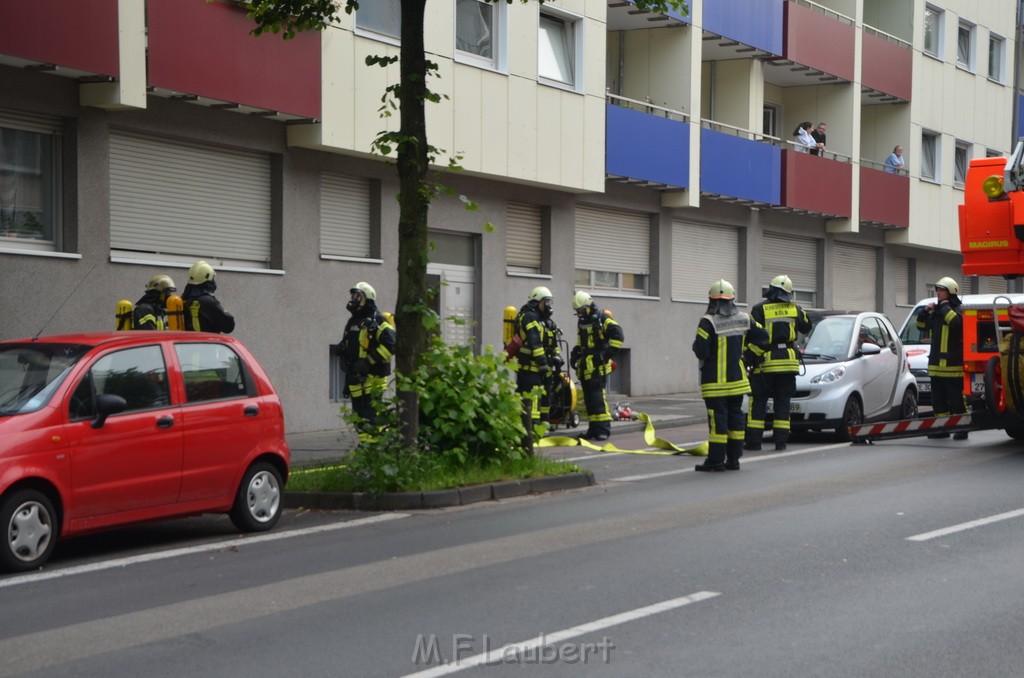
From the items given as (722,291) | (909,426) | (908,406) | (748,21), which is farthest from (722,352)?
(748,21)

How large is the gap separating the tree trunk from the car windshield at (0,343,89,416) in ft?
11.6

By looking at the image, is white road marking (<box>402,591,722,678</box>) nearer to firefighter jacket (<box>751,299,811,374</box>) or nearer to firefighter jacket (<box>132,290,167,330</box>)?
firefighter jacket (<box>132,290,167,330</box>)

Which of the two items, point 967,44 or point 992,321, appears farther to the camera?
point 967,44

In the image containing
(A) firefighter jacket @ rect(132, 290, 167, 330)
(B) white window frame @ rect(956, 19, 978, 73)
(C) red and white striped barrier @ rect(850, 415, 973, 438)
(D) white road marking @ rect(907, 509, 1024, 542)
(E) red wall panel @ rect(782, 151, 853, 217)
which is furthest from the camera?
(B) white window frame @ rect(956, 19, 978, 73)

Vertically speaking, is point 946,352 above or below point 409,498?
above

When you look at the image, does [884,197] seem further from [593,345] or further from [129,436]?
[129,436]

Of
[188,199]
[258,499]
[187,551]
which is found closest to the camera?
[187,551]

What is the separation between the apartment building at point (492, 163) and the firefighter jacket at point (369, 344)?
125 centimetres

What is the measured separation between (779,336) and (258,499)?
7.52 meters

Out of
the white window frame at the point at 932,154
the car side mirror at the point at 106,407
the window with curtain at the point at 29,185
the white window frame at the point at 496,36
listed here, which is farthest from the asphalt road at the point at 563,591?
the white window frame at the point at 932,154

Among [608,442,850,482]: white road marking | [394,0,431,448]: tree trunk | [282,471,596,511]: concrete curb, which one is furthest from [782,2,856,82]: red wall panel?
[282,471,596,511]: concrete curb

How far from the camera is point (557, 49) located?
947 inches

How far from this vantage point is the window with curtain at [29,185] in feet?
52.0

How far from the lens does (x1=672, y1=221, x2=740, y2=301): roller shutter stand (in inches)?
1118
